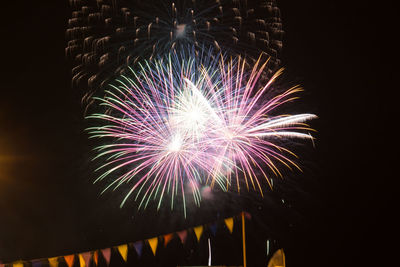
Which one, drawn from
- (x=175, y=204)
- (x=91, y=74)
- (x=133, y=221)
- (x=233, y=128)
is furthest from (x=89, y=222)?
(x=233, y=128)

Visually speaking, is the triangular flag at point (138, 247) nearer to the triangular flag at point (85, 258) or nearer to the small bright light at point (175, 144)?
the triangular flag at point (85, 258)

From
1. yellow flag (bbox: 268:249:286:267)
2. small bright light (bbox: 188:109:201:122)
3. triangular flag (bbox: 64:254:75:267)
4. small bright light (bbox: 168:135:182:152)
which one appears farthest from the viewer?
small bright light (bbox: 168:135:182:152)

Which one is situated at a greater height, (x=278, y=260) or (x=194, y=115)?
(x=194, y=115)

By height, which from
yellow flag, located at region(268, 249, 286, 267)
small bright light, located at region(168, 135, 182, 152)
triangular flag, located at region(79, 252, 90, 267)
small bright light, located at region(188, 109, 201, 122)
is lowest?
yellow flag, located at region(268, 249, 286, 267)

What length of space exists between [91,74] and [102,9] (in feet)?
6.40

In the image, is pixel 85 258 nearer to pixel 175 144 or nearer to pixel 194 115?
pixel 175 144

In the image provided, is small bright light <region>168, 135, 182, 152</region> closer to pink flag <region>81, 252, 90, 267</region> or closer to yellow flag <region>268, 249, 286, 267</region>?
pink flag <region>81, 252, 90, 267</region>

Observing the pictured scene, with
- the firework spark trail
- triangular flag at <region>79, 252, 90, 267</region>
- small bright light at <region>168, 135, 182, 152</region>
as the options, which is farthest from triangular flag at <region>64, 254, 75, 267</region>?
small bright light at <region>168, 135, 182, 152</region>

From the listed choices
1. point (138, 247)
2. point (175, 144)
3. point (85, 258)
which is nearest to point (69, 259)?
point (85, 258)

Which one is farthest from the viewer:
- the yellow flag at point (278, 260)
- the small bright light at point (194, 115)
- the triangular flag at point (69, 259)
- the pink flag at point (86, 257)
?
the small bright light at point (194, 115)

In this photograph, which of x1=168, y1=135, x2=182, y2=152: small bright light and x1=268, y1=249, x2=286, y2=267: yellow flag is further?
x1=168, y1=135, x2=182, y2=152: small bright light

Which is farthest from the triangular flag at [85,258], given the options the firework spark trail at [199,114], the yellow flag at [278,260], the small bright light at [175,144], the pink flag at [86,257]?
the yellow flag at [278,260]

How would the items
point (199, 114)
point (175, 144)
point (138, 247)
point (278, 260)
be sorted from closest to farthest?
1. point (278, 260)
2. point (138, 247)
3. point (199, 114)
4. point (175, 144)

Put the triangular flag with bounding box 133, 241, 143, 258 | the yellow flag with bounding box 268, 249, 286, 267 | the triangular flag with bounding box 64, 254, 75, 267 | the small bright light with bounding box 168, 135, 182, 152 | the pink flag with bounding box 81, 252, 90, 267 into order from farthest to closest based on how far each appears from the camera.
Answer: the small bright light with bounding box 168, 135, 182, 152 < the triangular flag with bounding box 133, 241, 143, 258 < the pink flag with bounding box 81, 252, 90, 267 < the triangular flag with bounding box 64, 254, 75, 267 < the yellow flag with bounding box 268, 249, 286, 267
